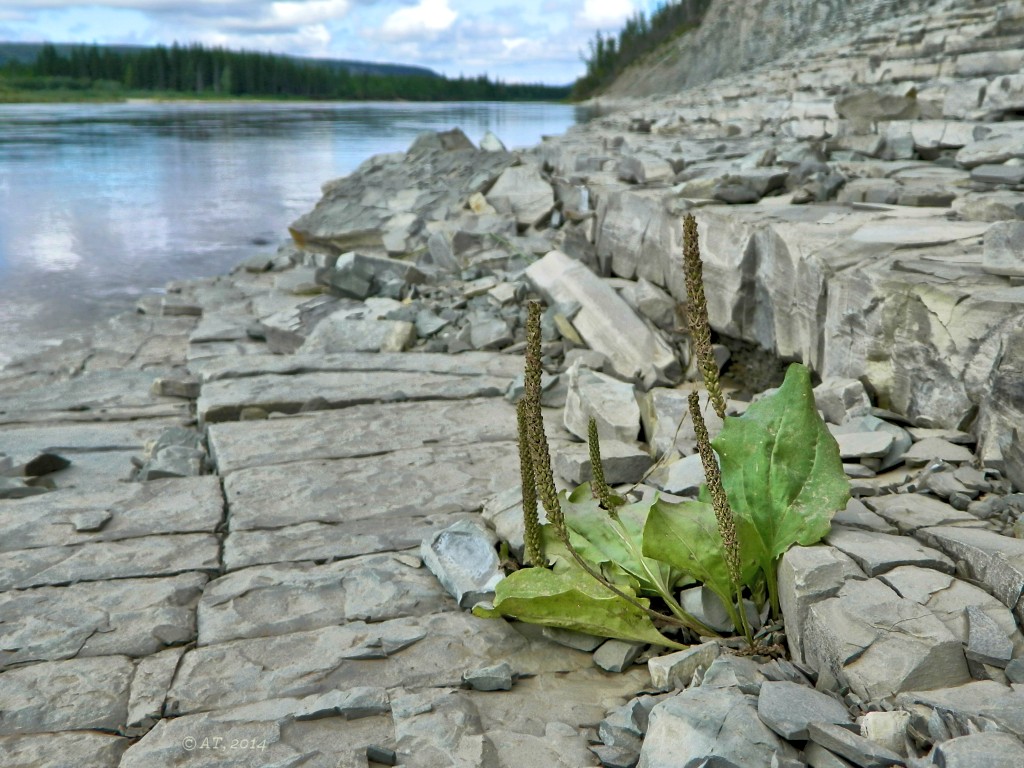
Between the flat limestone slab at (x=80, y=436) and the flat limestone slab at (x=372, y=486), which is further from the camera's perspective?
the flat limestone slab at (x=80, y=436)

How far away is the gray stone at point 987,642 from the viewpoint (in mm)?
1927

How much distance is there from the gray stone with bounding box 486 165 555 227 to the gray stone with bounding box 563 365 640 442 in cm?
481

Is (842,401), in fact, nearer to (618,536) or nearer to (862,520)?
(862,520)

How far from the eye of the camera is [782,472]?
2.53 m

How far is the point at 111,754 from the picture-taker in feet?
7.11

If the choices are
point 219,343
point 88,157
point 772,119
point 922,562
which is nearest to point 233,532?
point 922,562

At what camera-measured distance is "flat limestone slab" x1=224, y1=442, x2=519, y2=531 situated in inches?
139

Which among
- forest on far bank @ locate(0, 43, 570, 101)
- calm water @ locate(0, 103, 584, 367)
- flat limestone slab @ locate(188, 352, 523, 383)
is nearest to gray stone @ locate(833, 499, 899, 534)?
flat limestone slab @ locate(188, 352, 523, 383)

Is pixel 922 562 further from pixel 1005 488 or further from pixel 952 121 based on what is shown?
pixel 952 121

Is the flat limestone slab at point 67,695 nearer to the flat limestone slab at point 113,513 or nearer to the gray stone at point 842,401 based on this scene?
the flat limestone slab at point 113,513

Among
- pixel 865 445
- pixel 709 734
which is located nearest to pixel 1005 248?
pixel 865 445

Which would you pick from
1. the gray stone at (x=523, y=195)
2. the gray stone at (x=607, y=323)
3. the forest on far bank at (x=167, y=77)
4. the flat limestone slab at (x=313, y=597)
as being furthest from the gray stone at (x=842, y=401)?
the forest on far bank at (x=167, y=77)

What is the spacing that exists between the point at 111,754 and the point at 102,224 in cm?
1524

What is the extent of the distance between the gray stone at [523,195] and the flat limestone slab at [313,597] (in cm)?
618
